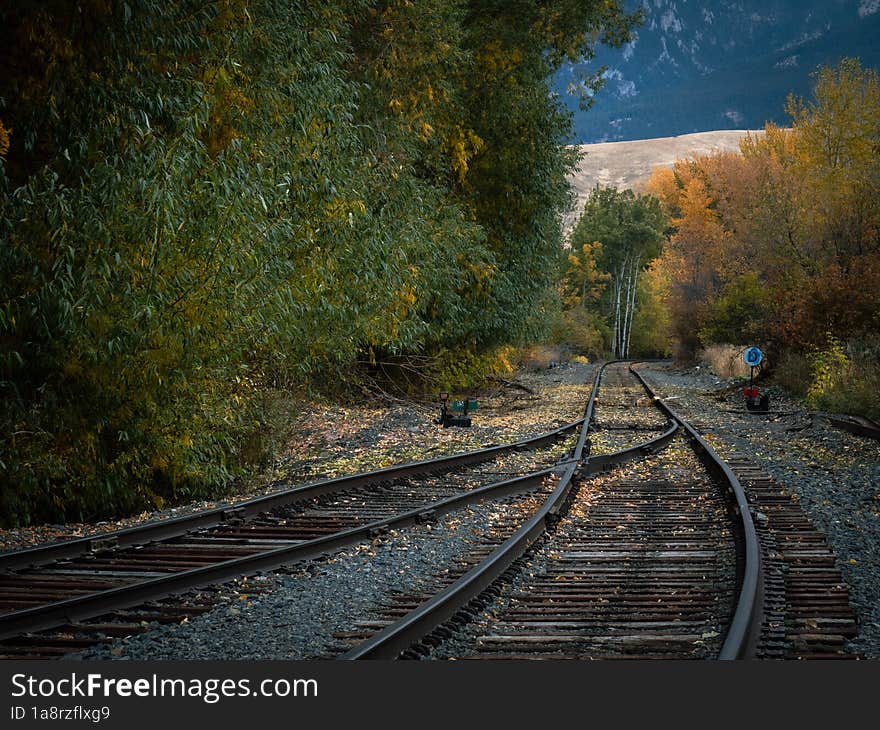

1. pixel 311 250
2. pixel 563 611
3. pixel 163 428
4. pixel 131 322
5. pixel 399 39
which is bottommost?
pixel 563 611

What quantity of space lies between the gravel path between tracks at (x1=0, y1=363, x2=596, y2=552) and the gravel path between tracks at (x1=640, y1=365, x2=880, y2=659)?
3445 millimetres

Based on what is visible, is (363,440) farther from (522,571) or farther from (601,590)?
(601,590)

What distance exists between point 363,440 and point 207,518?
22.5 feet

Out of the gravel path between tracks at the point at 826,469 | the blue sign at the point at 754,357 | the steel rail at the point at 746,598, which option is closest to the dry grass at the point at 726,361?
the blue sign at the point at 754,357

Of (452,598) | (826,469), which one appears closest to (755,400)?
(826,469)

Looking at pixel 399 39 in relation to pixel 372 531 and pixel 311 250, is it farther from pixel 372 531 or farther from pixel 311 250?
pixel 372 531

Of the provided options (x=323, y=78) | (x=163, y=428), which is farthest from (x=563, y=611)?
(x=323, y=78)

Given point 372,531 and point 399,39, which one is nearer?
point 372,531

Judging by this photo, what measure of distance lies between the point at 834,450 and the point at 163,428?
32.2ft

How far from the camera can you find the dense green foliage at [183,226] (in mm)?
7445

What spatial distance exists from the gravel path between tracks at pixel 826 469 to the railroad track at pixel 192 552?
3277mm

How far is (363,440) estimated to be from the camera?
15.1 metres

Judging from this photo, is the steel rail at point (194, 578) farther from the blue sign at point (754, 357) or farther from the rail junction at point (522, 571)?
the blue sign at point (754, 357)

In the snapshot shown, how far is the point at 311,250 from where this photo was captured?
10.4 m
